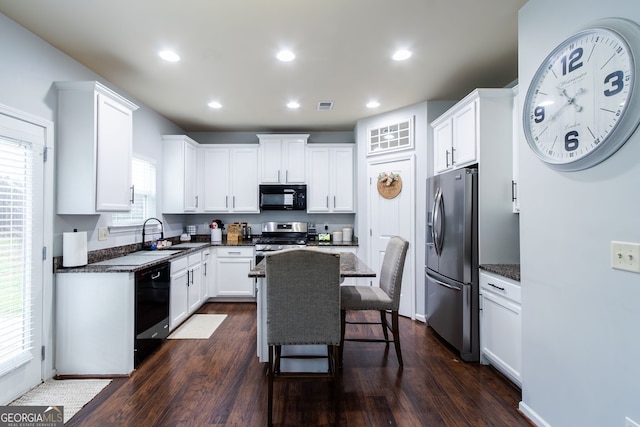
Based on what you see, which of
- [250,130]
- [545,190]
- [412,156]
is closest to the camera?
[545,190]

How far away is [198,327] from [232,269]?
102 centimetres

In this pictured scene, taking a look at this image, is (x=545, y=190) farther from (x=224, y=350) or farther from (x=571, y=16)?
(x=224, y=350)

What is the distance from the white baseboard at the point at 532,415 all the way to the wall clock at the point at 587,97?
5.04ft

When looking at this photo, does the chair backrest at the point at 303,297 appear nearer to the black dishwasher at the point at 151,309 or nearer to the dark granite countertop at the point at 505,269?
the dark granite countertop at the point at 505,269

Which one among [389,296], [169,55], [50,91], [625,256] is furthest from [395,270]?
[50,91]

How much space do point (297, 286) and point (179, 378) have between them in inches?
56.6

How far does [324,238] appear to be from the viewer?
4.40 m

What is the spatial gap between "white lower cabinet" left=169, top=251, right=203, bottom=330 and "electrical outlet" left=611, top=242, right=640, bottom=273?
3.52 metres

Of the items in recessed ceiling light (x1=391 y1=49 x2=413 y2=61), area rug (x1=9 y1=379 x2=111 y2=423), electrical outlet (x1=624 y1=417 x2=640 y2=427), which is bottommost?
area rug (x1=9 y1=379 x2=111 y2=423)

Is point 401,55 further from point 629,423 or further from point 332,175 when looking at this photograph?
point 629,423

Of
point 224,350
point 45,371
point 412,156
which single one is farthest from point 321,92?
point 45,371

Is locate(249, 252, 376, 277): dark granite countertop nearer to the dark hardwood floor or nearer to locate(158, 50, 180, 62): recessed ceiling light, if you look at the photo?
the dark hardwood floor

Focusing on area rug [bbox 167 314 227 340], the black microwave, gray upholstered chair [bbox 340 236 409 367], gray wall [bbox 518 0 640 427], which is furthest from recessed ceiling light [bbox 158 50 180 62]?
area rug [bbox 167 314 227 340]

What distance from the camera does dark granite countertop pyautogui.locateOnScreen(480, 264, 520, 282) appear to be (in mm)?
2030
